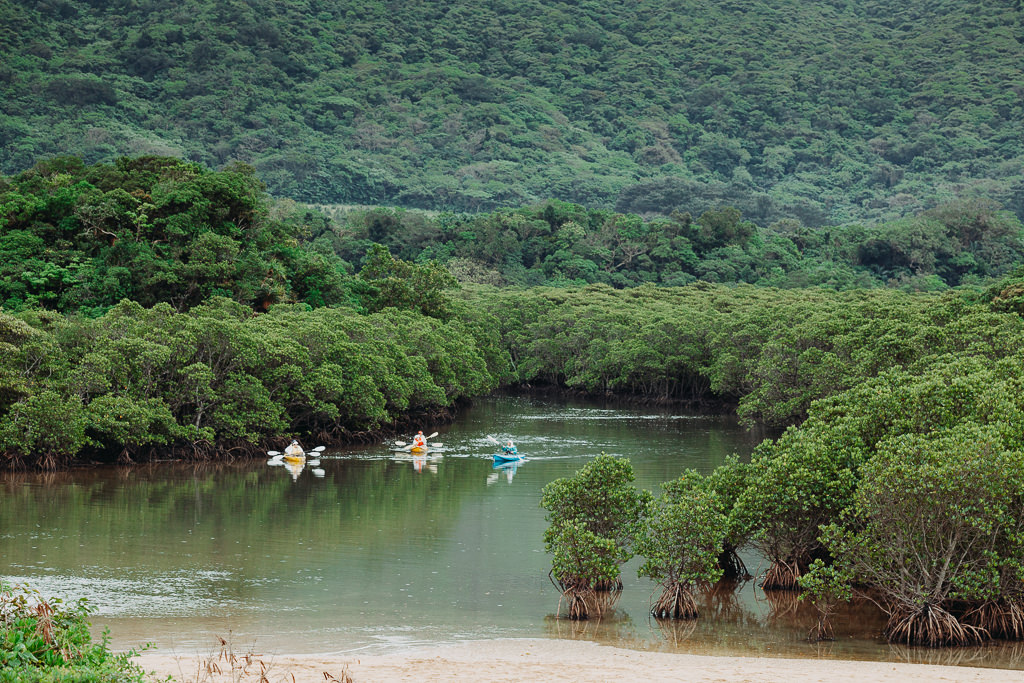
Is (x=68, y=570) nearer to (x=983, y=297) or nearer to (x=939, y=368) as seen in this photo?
(x=939, y=368)

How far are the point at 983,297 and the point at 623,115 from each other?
152 metres

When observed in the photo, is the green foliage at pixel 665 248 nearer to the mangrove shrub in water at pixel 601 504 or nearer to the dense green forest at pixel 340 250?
the dense green forest at pixel 340 250

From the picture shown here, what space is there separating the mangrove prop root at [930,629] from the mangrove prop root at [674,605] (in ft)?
10.2

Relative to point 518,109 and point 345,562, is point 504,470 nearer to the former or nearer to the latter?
point 345,562

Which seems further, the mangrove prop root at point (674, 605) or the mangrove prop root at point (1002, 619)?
A: the mangrove prop root at point (674, 605)

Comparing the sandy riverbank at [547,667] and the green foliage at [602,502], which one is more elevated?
the green foliage at [602,502]

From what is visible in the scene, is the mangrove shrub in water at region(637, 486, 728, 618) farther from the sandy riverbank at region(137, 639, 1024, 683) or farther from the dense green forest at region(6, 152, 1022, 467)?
the dense green forest at region(6, 152, 1022, 467)

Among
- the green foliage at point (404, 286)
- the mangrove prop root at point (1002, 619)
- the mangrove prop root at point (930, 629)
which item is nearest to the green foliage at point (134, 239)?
the green foliage at point (404, 286)

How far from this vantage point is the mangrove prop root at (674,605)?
60.1 ft

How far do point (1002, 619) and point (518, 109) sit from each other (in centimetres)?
17331

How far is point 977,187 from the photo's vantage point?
15525cm

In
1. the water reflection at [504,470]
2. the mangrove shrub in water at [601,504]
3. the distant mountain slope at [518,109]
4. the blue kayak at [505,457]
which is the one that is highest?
the distant mountain slope at [518,109]

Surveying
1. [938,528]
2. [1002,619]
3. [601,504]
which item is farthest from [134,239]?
[1002,619]

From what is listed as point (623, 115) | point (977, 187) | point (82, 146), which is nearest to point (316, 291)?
point (82, 146)
